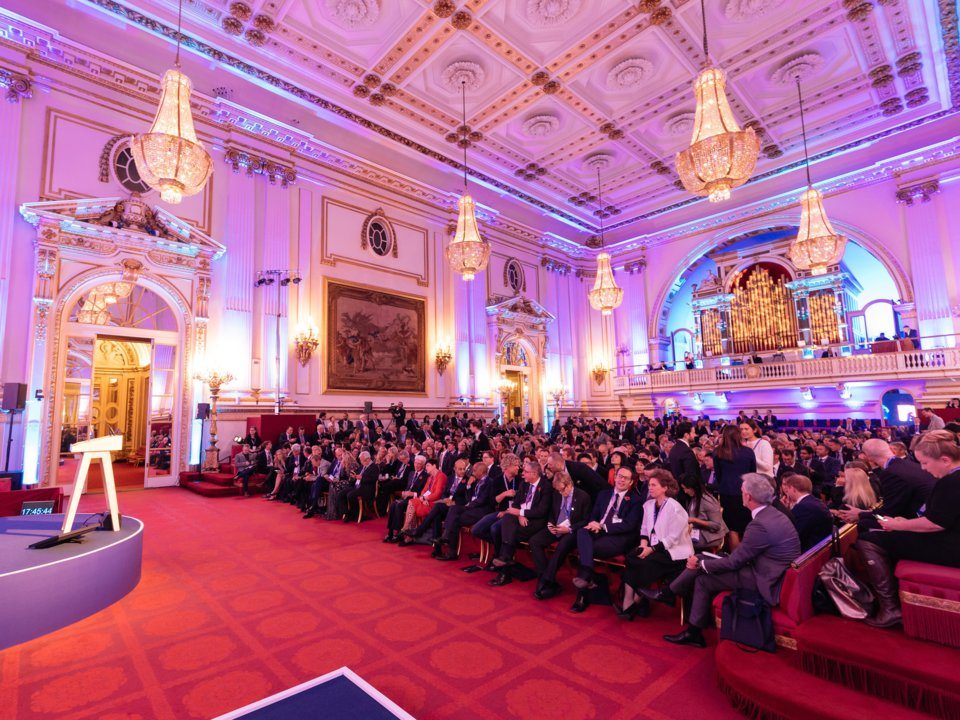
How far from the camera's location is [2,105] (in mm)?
8391

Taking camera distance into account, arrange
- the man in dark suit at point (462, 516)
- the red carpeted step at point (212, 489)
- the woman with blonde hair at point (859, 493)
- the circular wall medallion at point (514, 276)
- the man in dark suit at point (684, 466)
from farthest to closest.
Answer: the circular wall medallion at point (514, 276) → the red carpeted step at point (212, 489) → the man in dark suit at point (462, 516) → the man in dark suit at point (684, 466) → the woman with blonde hair at point (859, 493)

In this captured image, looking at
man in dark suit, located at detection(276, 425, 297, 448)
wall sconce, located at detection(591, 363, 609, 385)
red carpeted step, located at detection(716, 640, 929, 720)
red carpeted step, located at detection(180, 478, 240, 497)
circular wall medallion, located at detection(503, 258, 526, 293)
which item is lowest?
red carpeted step, located at detection(716, 640, 929, 720)

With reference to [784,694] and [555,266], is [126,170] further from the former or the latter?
[555,266]

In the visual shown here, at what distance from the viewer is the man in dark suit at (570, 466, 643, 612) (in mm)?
3856

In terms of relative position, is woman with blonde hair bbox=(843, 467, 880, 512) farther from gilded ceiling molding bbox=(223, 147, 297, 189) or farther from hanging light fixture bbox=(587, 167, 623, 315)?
gilded ceiling molding bbox=(223, 147, 297, 189)

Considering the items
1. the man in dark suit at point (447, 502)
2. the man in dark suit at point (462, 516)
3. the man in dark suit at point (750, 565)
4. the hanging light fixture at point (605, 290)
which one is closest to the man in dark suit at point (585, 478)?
the man in dark suit at point (462, 516)

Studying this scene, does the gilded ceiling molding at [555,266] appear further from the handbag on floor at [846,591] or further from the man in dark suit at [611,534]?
the handbag on floor at [846,591]

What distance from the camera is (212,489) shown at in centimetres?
848

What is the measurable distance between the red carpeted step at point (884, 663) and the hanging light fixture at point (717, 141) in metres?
4.35

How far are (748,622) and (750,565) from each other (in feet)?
1.24

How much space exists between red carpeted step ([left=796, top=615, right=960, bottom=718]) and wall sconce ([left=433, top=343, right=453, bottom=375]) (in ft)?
37.9

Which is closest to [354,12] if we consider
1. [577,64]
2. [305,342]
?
[577,64]

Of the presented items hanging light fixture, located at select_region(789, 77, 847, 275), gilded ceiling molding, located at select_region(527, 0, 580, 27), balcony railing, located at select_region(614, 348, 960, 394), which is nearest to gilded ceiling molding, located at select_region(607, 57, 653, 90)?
gilded ceiling molding, located at select_region(527, 0, 580, 27)

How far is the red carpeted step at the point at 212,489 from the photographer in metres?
8.47
